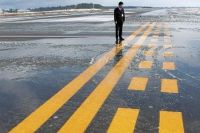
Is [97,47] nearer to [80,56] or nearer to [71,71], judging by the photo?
[80,56]

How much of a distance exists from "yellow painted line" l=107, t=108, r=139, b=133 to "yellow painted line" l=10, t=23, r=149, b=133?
3.20 feet

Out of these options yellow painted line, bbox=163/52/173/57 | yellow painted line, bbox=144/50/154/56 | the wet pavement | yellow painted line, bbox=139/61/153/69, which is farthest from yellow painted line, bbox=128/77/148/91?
yellow painted line, bbox=144/50/154/56

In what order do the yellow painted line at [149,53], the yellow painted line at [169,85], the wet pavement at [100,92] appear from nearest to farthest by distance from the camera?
the wet pavement at [100,92], the yellow painted line at [169,85], the yellow painted line at [149,53]

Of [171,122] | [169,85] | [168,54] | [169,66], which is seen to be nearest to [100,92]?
[169,85]

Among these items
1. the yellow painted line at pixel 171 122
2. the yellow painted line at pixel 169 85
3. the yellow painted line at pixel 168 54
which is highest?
the yellow painted line at pixel 171 122

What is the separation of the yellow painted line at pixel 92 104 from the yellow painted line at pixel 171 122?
1.01 metres

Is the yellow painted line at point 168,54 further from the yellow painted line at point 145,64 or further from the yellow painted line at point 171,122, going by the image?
the yellow painted line at point 171,122

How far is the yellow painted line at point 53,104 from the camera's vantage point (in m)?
5.70

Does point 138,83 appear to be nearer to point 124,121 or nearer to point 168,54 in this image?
point 124,121

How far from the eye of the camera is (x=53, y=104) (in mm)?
6922

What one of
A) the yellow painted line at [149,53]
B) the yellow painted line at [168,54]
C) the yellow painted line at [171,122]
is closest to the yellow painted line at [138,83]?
the yellow painted line at [171,122]

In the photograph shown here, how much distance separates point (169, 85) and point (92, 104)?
2245mm

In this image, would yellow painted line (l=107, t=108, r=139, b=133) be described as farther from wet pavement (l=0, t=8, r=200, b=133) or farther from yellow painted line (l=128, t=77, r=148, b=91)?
yellow painted line (l=128, t=77, r=148, b=91)

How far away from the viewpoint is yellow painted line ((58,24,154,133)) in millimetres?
5734
